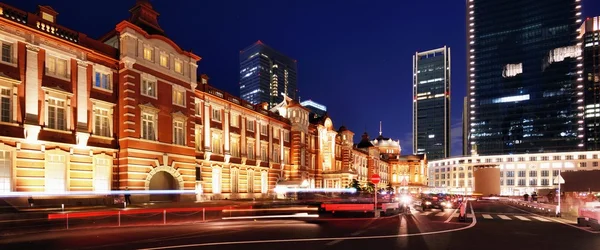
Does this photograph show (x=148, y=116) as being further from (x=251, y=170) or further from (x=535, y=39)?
(x=535, y=39)

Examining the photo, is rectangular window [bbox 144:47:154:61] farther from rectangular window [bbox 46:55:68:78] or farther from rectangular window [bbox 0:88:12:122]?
rectangular window [bbox 0:88:12:122]

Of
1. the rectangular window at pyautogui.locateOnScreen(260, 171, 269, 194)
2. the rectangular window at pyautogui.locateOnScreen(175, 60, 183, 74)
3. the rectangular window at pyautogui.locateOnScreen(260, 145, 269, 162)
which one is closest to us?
the rectangular window at pyautogui.locateOnScreen(175, 60, 183, 74)

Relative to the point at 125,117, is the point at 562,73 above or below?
above

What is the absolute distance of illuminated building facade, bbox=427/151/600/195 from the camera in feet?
445

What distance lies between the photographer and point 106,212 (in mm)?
21109

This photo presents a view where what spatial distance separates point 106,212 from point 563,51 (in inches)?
7146

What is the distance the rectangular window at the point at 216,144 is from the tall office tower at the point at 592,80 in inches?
6447

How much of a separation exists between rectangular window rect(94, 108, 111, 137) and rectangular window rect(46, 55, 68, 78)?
11.3 ft

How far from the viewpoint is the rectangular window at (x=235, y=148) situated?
47.2m

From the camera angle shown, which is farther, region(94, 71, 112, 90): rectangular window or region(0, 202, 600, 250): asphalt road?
region(94, 71, 112, 90): rectangular window

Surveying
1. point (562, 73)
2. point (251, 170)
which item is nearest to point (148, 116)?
point (251, 170)

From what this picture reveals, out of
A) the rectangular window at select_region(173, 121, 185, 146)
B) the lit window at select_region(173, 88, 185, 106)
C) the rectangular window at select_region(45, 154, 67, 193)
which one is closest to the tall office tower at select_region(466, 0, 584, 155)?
the lit window at select_region(173, 88, 185, 106)

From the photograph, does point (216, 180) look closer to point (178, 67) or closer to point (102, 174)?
point (178, 67)

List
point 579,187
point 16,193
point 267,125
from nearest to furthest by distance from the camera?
1. point 16,193
2. point 579,187
3. point 267,125
